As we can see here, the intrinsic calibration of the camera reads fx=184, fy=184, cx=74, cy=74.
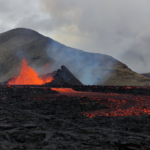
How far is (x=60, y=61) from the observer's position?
102 m

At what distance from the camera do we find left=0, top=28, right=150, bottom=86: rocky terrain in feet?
294

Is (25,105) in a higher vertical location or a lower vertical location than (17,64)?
lower

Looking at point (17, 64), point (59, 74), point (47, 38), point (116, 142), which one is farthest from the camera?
point (47, 38)

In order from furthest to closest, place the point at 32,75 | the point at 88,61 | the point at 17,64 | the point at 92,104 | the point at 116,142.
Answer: the point at 88,61 < the point at 17,64 < the point at 32,75 < the point at 92,104 < the point at 116,142

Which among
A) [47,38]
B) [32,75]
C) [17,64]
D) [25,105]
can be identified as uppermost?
[47,38]

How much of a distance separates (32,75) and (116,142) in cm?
5624

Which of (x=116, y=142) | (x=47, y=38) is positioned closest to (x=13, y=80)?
(x=116, y=142)

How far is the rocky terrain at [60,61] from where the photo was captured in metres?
89.5

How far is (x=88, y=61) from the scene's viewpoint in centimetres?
10906

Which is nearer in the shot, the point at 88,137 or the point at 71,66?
the point at 88,137

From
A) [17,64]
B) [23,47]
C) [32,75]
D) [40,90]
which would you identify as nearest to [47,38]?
[23,47]

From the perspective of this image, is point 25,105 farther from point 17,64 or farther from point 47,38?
point 47,38

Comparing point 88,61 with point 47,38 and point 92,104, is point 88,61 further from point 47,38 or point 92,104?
point 92,104

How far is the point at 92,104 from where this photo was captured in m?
18.7
